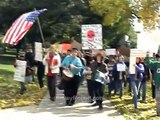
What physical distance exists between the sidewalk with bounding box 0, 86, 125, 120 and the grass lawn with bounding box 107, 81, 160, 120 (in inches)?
9.2

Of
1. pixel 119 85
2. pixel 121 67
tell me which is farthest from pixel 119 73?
pixel 119 85

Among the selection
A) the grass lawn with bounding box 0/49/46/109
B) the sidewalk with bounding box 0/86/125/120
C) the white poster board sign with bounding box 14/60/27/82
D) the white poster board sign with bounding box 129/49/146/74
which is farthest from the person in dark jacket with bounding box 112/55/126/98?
the white poster board sign with bounding box 14/60/27/82

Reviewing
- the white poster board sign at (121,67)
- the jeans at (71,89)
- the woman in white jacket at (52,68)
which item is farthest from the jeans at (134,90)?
the woman in white jacket at (52,68)

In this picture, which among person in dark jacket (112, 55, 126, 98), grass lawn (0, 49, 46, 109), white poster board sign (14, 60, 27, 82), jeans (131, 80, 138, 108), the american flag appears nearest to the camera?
jeans (131, 80, 138, 108)

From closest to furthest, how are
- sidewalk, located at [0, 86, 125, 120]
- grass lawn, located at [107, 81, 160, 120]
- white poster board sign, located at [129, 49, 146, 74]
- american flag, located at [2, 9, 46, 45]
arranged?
sidewalk, located at [0, 86, 125, 120]
grass lawn, located at [107, 81, 160, 120]
white poster board sign, located at [129, 49, 146, 74]
american flag, located at [2, 9, 46, 45]

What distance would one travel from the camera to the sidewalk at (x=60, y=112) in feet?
39.1

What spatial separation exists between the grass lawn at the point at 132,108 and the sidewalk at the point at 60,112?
235mm

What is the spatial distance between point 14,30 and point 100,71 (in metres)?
3.84

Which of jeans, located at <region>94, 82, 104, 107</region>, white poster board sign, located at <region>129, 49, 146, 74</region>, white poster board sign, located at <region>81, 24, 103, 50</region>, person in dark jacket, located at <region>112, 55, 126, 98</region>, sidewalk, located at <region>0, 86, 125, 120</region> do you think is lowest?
sidewalk, located at <region>0, 86, 125, 120</region>

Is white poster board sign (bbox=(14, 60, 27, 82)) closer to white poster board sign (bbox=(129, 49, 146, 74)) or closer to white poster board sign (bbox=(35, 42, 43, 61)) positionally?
white poster board sign (bbox=(35, 42, 43, 61))

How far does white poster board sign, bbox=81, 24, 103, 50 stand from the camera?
54.7 feet

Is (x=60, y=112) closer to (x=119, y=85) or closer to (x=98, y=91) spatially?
(x=98, y=91)

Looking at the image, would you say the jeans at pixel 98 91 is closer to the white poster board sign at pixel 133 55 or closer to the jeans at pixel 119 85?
the white poster board sign at pixel 133 55

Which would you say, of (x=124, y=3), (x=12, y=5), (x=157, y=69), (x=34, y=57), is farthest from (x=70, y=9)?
(x=157, y=69)
